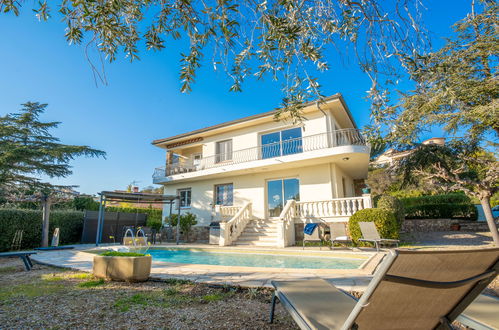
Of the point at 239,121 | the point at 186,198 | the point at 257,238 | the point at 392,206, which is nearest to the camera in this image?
the point at 392,206

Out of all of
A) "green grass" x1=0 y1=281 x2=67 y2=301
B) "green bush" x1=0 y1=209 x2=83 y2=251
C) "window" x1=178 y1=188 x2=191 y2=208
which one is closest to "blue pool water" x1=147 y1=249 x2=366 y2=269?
"green grass" x1=0 y1=281 x2=67 y2=301

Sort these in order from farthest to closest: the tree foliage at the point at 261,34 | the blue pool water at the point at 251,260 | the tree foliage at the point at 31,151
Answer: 1. the tree foliage at the point at 31,151
2. the blue pool water at the point at 251,260
3. the tree foliage at the point at 261,34

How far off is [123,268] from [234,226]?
8.30 metres

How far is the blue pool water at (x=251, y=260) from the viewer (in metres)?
7.01

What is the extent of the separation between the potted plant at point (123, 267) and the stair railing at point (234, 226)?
286 inches

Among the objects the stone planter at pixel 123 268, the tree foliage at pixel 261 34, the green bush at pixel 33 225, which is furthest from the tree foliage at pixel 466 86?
the green bush at pixel 33 225

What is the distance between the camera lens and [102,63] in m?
3.45

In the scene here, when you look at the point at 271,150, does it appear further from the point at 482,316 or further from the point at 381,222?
the point at 482,316

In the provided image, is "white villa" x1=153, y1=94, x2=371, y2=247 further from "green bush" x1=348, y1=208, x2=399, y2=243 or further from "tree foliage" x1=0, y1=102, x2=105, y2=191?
"tree foliage" x1=0, y1=102, x2=105, y2=191

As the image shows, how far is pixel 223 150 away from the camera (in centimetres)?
1723

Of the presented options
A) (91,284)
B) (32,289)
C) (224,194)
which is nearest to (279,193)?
(224,194)

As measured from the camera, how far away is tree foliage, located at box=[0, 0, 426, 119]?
3.15 meters

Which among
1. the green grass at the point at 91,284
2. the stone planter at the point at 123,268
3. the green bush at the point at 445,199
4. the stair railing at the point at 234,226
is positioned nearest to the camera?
the green grass at the point at 91,284

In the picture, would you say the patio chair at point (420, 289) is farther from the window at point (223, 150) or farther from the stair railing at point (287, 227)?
the window at point (223, 150)
